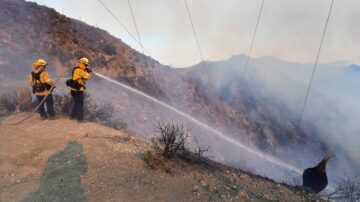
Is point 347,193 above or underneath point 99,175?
underneath

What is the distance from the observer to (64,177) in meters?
6.82

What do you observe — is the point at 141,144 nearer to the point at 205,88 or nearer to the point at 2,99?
the point at 2,99

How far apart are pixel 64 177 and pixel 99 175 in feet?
2.09

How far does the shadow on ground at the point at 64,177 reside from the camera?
20.4ft

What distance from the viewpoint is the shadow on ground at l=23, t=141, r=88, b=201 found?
20.4 ft

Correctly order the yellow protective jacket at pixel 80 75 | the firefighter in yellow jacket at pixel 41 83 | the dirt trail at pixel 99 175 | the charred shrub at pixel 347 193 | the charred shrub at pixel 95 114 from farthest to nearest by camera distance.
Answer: the charred shrub at pixel 95 114 → the firefighter in yellow jacket at pixel 41 83 → the charred shrub at pixel 347 193 → the yellow protective jacket at pixel 80 75 → the dirt trail at pixel 99 175

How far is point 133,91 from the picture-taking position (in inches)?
990

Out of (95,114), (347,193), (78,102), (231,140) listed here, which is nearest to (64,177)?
(78,102)

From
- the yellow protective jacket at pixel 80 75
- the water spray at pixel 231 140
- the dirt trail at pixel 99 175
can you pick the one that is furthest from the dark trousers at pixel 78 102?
the water spray at pixel 231 140

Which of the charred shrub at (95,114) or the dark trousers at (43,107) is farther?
the charred shrub at (95,114)

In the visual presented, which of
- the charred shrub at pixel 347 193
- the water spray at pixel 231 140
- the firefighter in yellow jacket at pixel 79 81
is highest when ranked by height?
the firefighter in yellow jacket at pixel 79 81

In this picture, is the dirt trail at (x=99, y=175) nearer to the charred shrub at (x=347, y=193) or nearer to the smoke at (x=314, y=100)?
the charred shrub at (x=347, y=193)

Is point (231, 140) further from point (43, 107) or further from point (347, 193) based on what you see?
point (43, 107)

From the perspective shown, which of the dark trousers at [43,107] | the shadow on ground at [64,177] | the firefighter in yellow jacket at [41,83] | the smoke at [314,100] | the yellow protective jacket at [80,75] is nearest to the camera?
the shadow on ground at [64,177]
